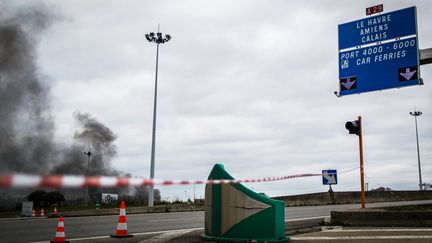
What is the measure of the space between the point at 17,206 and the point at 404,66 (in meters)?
34.2

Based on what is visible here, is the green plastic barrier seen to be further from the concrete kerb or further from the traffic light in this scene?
the traffic light

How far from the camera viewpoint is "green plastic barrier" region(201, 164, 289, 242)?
8664mm

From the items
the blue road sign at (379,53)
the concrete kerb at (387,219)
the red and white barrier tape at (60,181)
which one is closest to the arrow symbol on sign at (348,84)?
the blue road sign at (379,53)

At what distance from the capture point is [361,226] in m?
11.6

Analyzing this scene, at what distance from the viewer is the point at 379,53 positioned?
57.8 feet

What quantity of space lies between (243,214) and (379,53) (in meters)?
11.4

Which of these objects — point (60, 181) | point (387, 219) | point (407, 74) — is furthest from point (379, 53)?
point (60, 181)

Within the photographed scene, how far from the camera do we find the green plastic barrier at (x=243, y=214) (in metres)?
8.66

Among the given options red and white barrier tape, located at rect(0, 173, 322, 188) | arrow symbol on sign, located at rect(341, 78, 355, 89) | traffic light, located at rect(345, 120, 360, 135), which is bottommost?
red and white barrier tape, located at rect(0, 173, 322, 188)

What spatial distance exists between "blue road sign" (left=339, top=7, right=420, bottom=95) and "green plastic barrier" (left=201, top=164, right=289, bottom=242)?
33.9 feet

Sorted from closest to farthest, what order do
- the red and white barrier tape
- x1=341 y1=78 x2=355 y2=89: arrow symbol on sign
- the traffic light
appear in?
the red and white barrier tape
the traffic light
x1=341 y1=78 x2=355 y2=89: arrow symbol on sign

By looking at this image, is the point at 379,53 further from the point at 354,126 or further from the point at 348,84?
the point at 354,126

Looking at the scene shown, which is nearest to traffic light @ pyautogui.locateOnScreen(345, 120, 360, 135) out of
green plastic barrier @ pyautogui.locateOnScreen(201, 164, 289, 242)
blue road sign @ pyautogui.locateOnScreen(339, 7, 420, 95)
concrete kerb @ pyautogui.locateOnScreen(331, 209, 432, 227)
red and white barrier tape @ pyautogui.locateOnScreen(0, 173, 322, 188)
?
concrete kerb @ pyautogui.locateOnScreen(331, 209, 432, 227)

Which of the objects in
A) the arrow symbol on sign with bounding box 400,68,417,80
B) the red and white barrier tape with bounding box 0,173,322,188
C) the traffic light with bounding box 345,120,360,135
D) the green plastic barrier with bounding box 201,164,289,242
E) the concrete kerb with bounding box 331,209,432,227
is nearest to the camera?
the red and white barrier tape with bounding box 0,173,322,188
